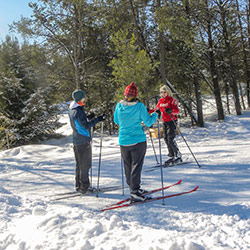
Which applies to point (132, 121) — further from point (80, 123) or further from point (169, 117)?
point (169, 117)

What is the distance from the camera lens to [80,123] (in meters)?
4.35

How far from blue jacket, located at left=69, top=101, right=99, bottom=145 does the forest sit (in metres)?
7.55

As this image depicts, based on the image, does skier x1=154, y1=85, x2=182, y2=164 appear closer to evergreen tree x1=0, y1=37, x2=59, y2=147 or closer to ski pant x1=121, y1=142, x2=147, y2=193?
ski pant x1=121, y1=142, x2=147, y2=193

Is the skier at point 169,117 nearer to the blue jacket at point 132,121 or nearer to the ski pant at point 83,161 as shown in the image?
the blue jacket at point 132,121

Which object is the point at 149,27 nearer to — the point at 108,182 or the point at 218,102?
the point at 218,102

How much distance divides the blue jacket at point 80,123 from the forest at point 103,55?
24.8 feet

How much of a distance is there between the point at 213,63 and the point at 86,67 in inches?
351

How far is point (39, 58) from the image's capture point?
1521cm

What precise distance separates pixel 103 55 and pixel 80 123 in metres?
13.6

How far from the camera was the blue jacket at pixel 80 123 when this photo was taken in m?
4.36

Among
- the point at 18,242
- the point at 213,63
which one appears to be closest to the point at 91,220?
the point at 18,242

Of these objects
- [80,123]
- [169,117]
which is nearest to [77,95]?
[80,123]

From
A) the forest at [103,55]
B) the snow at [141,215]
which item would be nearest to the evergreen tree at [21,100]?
the forest at [103,55]

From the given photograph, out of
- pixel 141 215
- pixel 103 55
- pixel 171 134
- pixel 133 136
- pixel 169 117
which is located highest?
pixel 103 55
